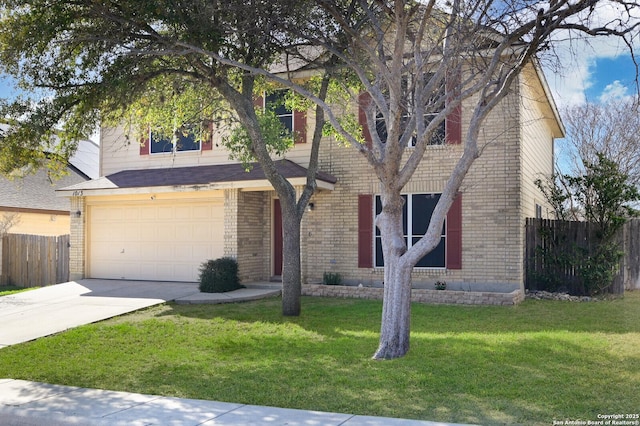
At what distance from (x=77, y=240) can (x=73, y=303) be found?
16.7 ft

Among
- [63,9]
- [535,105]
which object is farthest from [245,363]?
[535,105]

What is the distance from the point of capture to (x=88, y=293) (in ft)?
52.5

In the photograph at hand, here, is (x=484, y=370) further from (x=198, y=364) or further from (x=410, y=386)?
(x=198, y=364)

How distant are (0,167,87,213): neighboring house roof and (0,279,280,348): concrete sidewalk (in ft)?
24.2

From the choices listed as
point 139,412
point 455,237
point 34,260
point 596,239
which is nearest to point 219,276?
point 455,237

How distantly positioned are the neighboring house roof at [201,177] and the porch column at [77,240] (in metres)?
0.67

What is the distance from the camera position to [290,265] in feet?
40.7

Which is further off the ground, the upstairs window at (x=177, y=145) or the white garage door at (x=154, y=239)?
the upstairs window at (x=177, y=145)

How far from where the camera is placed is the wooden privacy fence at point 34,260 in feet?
65.5

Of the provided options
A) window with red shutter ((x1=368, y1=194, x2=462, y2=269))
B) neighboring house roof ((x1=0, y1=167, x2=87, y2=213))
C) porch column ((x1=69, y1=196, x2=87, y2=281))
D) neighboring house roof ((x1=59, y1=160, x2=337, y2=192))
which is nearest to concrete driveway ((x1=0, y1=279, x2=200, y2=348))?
porch column ((x1=69, y1=196, x2=87, y2=281))

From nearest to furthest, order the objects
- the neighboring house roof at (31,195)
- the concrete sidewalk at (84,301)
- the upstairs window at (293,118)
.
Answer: the concrete sidewalk at (84,301), the upstairs window at (293,118), the neighboring house roof at (31,195)

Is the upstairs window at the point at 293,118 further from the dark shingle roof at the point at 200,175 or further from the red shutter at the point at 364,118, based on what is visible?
the red shutter at the point at 364,118

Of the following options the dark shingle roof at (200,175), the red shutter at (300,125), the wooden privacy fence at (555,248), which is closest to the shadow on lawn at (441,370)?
the wooden privacy fence at (555,248)

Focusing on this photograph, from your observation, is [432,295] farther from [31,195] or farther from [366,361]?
[31,195]
